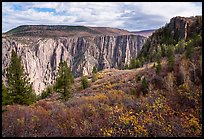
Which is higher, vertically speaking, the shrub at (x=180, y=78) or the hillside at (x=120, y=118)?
the shrub at (x=180, y=78)

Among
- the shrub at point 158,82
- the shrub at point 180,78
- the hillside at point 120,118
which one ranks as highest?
the shrub at point 180,78

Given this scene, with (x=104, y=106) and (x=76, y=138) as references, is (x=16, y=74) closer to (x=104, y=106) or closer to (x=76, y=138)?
(x=104, y=106)

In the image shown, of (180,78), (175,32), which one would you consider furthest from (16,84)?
(175,32)

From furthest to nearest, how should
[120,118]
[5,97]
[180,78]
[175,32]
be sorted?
[175,32]
[180,78]
[5,97]
[120,118]

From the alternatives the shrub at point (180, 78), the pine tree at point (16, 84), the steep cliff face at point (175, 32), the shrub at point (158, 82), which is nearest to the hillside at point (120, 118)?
the shrub at point (180, 78)

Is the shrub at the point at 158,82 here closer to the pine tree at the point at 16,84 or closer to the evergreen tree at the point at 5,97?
the pine tree at the point at 16,84

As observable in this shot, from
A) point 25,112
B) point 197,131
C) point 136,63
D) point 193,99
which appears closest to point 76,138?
point 25,112

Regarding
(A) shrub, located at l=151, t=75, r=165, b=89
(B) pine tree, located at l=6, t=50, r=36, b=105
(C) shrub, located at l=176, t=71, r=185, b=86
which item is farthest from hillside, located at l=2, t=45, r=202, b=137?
(B) pine tree, located at l=6, t=50, r=36, b=105

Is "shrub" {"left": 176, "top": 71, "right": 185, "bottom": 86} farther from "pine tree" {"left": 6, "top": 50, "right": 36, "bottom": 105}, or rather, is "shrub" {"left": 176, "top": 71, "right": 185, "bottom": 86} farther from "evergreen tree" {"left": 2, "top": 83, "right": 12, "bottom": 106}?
"evergreen tree" {"left": 2, "top": 83, "right": 12, "bottom": 106}

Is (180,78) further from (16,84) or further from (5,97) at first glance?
(5,97)
